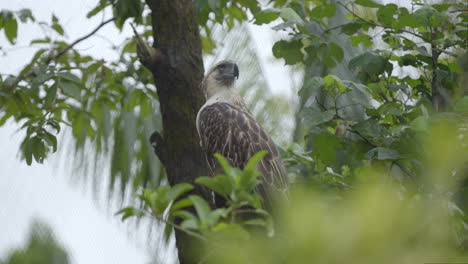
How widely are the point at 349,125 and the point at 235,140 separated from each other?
0.84 meters

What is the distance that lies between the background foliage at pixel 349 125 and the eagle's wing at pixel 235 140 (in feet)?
0.43

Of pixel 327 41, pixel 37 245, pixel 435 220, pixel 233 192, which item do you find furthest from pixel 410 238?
pixel 37 245

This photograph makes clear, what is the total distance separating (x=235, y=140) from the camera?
336 centimetres

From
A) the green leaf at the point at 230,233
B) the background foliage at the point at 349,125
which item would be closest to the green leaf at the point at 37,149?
the background foliage at the point at 349,125

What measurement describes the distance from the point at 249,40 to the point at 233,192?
651cm

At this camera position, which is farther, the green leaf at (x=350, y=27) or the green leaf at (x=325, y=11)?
the green leaf at (x=350, y=27)

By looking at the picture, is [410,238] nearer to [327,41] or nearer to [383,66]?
[383,66]

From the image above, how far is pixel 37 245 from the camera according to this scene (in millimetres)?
5453

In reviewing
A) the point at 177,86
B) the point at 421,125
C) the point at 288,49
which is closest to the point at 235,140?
the point at 177,86

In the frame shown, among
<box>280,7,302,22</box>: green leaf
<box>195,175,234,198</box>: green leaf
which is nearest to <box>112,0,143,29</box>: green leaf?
<box>280,7,302,22</box>: green leaf

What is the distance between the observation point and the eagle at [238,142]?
3186 mm

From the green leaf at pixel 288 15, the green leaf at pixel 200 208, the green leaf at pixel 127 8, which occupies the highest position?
the green leaf at pixel 127 8

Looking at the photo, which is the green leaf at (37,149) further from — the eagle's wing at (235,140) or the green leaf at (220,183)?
the green leaf at (220,183)

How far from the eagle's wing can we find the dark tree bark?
89 millimetres
